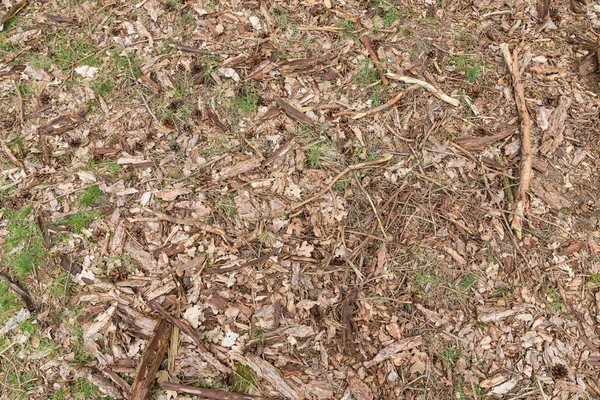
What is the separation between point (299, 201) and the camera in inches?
137

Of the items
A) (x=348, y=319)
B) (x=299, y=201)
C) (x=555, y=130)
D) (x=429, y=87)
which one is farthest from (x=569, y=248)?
(x=299, y=201)

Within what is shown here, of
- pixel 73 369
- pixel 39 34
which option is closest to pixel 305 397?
pixel 73 369

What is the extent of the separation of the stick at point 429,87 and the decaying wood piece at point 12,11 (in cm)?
389

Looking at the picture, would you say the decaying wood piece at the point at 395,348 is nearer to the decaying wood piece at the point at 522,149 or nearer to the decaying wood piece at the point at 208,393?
the decaying wood piece at the point at 208,393

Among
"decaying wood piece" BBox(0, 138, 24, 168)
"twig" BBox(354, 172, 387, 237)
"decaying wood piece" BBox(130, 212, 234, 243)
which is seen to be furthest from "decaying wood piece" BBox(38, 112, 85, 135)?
"twig" BBox(354, 172, 387, 237)

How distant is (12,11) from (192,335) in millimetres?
Answer: 3906

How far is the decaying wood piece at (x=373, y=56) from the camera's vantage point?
3.87m

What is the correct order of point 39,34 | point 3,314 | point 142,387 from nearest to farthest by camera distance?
point 142,387
point 3,314
point 39,34

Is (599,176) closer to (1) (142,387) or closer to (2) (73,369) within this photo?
(1) (142,387)

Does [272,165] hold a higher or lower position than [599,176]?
higher

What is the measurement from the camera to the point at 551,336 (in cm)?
324

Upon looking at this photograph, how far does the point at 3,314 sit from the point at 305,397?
2588 millimetres

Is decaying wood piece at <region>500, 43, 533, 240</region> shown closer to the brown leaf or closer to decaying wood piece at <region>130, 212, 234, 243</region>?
the brown leaf

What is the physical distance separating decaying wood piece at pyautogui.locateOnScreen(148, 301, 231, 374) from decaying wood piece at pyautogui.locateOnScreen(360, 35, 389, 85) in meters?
2.72
